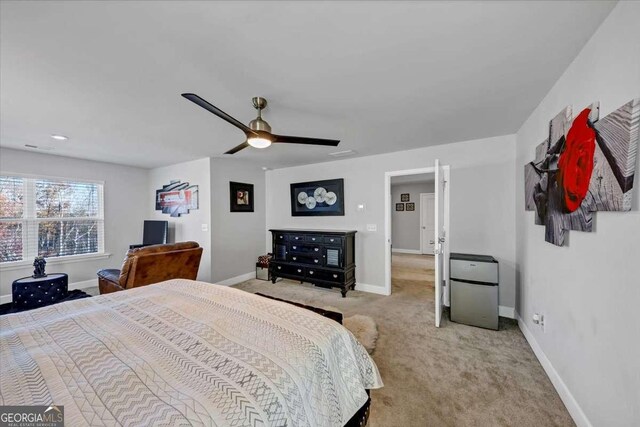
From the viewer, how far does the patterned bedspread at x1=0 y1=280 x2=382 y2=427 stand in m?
0.75

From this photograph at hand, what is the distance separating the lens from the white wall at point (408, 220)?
25.7 ft

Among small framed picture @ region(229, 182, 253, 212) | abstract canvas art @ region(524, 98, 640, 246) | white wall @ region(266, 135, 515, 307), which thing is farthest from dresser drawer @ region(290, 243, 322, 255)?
abstract canvas art @ region(524, 98, 640, 246)

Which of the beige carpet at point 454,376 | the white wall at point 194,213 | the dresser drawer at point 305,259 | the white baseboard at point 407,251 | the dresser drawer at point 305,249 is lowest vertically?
the beige carpet at point 454,376

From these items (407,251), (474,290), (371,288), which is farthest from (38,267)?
(407,251)

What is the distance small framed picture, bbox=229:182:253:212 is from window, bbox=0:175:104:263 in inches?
102

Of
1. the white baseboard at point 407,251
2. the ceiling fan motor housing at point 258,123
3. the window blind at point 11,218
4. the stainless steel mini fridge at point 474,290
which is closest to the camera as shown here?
the ceiling fan motor housing at point 258,123

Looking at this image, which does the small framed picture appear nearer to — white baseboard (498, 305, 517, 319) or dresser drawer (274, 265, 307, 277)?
dresser drawer (274, 265, 307, 277)

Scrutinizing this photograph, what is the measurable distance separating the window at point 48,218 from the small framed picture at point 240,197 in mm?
2585

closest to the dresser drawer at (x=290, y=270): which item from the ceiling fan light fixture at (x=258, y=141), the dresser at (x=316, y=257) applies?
the dresser at (x=316, y=257)

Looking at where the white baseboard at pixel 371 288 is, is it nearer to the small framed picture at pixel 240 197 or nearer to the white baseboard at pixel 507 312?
the white baseboard at pixel 507 312

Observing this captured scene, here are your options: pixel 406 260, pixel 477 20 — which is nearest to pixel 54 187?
pixel 477 20

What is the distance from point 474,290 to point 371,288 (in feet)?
5.46

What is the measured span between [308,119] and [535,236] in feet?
8.42

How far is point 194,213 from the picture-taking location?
14.7ft
